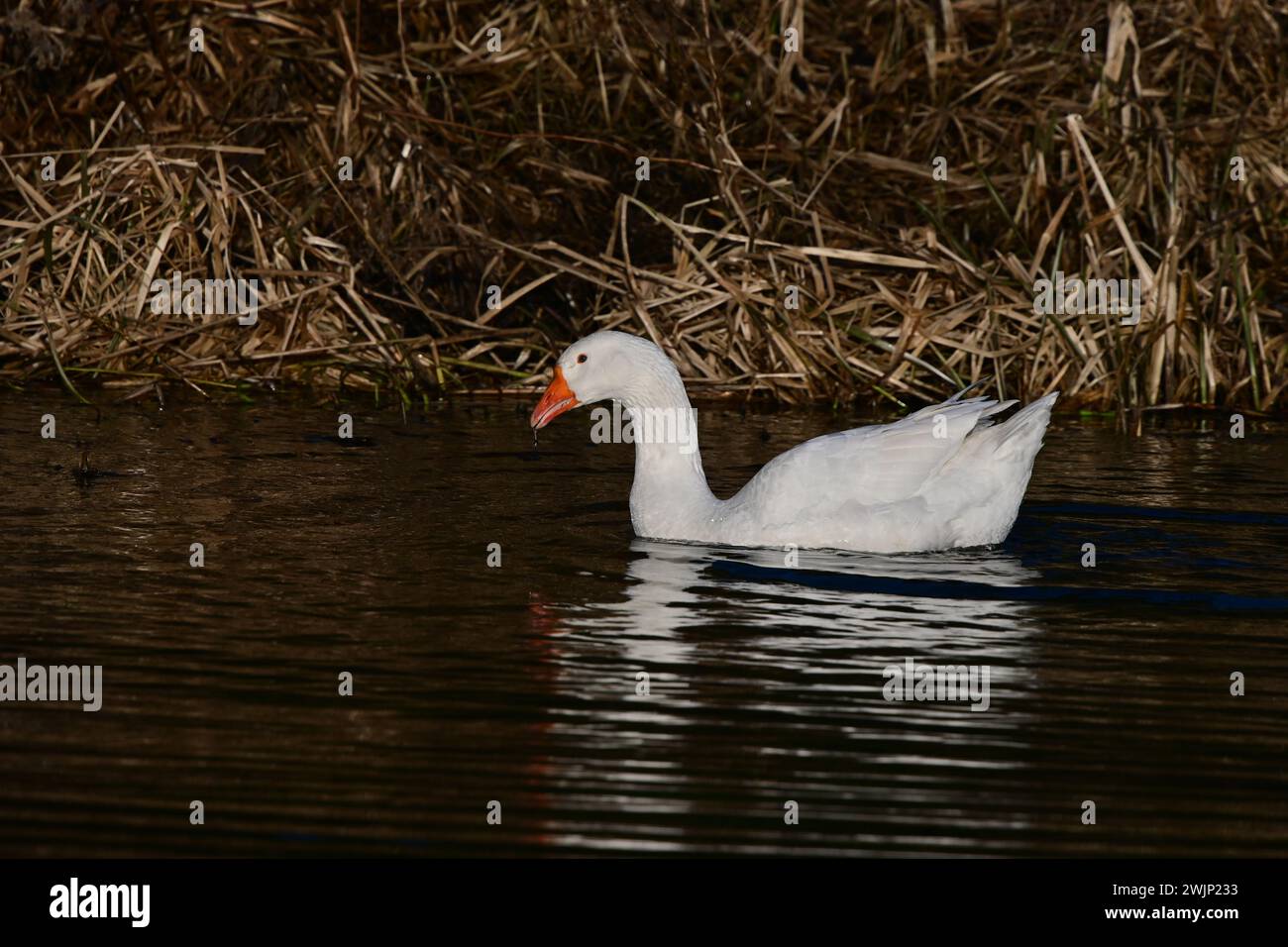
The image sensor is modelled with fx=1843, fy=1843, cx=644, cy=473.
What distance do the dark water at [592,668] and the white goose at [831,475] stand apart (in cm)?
16

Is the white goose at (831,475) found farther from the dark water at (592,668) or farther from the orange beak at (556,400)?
the dark water at (592,668)

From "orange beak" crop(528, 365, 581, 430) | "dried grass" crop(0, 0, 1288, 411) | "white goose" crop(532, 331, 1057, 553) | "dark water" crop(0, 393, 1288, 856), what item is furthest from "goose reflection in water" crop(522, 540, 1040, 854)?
"dried grass" crop(0, 0, 1288, 411)

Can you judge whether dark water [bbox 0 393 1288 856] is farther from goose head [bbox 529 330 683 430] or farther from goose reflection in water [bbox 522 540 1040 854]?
goose head [bbox 529 330 683 430]

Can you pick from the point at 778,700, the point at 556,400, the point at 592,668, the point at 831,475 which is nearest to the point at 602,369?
the point at 556,400

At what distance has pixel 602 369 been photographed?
830 cm

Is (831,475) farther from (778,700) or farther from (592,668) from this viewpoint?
(778,700)

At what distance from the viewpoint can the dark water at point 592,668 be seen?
176 inches

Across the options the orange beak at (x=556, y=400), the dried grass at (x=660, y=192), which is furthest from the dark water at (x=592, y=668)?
the dried grass at (x=660, y=192)

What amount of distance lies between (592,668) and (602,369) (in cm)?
262

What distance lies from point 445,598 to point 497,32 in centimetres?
843

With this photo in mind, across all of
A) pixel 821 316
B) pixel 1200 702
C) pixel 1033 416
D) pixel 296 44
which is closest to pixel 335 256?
pixel 296 44

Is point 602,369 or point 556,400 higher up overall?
point 602,369

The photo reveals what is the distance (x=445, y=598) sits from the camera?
6.84 metres
